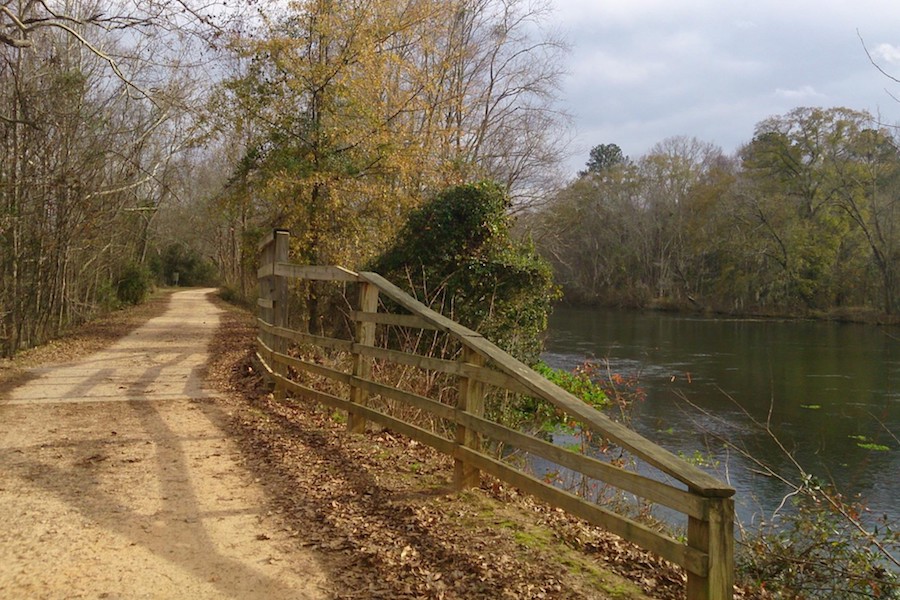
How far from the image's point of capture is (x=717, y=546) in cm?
316

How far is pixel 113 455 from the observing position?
629cm

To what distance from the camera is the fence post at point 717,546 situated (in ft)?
10.3

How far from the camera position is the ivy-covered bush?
1282 cm

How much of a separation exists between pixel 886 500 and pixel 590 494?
5.09 meters

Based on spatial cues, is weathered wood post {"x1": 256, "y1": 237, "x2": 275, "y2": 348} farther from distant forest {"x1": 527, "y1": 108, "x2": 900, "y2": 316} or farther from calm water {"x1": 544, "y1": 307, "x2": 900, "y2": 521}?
distant forest {"x1": 527, "y1": 108, "x2": 900, "y2": 316}

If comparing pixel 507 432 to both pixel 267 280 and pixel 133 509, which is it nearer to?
pixel 133 509

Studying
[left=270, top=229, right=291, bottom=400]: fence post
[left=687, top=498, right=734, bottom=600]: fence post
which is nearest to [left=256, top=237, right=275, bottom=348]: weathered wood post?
[left=270, top=229, right=291, bottom=400]: fence post

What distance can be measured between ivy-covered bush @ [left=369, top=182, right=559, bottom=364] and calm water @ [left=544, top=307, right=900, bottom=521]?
10.3ft

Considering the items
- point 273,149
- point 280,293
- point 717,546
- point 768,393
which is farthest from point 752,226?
point 717,546

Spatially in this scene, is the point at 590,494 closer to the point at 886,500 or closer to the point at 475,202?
the point at 886,500

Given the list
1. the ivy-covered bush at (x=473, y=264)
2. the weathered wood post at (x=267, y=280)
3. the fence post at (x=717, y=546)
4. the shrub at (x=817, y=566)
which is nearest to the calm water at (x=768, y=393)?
the shrub at (x=817, y=566)


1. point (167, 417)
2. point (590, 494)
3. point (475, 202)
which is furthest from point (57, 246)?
point (590, 494)

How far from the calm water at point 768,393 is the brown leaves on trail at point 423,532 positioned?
2955 mm

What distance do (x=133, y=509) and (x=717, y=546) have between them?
3.53 m
